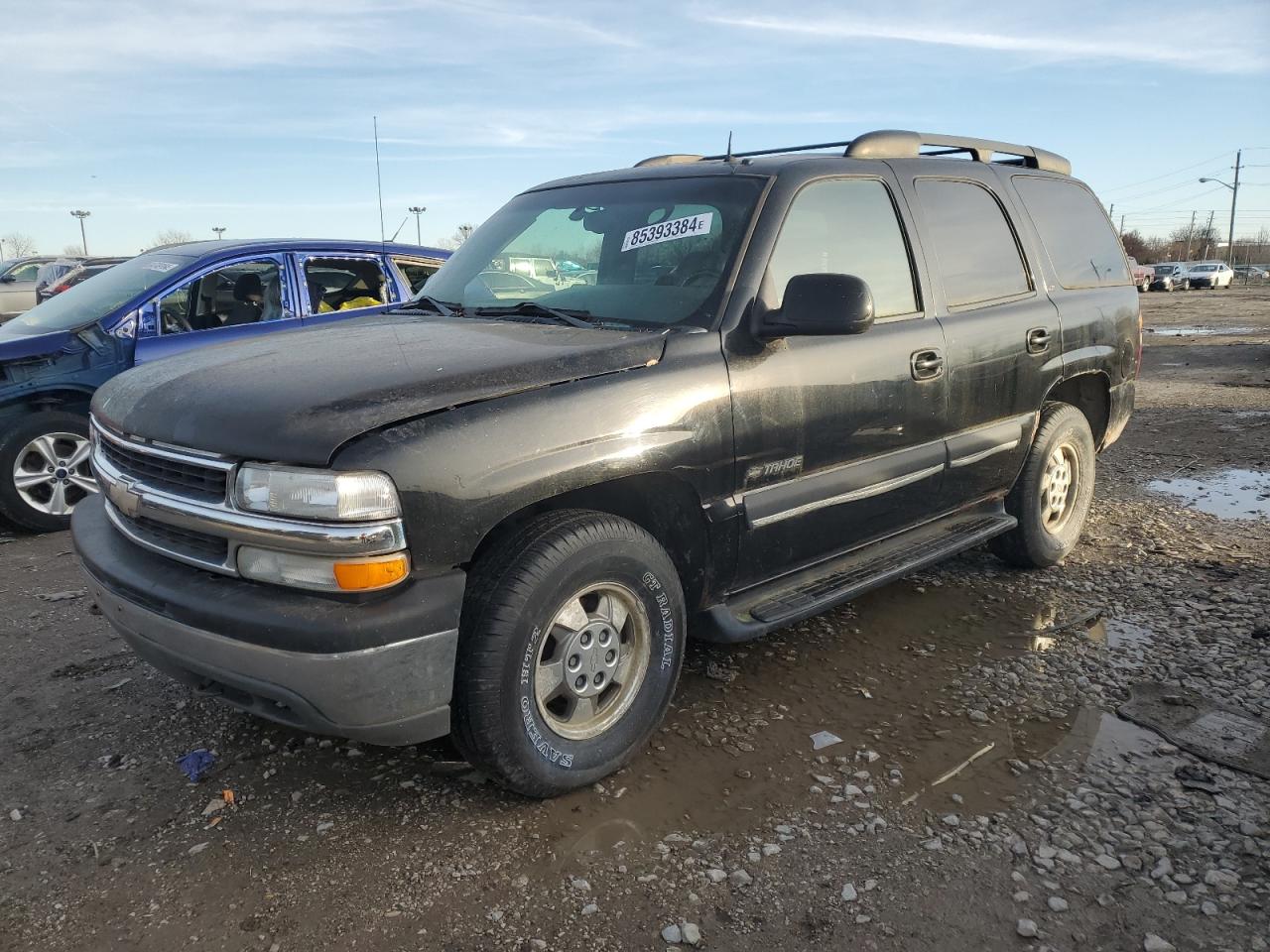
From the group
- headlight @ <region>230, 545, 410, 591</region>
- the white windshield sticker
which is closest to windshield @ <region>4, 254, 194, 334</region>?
the white windshield sticker

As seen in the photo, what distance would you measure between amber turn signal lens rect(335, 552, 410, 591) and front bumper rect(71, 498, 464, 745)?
0.04 metres

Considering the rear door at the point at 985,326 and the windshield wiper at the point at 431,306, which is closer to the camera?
the windshield wiper at the point at 431,306

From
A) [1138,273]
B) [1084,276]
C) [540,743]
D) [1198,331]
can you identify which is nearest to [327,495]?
[540,743]

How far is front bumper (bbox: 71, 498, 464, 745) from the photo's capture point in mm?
2314

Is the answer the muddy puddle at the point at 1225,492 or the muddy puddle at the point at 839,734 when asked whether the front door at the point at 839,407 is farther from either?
the muddy puddle at the point at 1225,492

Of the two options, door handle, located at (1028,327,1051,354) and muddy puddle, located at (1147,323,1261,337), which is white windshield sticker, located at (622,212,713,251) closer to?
door handle, located at (1028,327,1051,354)

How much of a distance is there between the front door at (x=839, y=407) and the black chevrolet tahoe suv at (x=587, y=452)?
0.04ft

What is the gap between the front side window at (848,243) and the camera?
11.1 ft

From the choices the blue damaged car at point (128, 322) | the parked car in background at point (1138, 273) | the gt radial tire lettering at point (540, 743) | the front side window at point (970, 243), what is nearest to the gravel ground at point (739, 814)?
the gt radial tire lettering at point (540, 743)

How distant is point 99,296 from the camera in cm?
625

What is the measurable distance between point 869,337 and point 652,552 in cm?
131

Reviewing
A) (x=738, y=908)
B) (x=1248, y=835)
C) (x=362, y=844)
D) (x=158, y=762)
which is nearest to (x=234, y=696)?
(x=362, y=844)

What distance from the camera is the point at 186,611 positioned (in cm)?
248

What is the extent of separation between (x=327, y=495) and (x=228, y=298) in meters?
4.72
